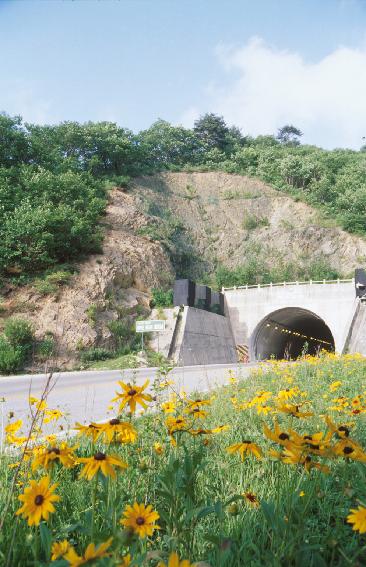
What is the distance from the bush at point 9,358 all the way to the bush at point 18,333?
2.00 ft

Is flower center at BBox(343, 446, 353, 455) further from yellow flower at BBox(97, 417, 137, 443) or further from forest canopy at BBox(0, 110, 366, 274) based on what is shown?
forest canopy at BBox(0, 110, 366, 274)

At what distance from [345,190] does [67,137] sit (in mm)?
32129

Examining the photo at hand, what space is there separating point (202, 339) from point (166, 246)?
33.3ft

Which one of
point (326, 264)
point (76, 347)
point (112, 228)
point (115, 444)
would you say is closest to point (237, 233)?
point (326, 264)

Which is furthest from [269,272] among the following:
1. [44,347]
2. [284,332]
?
[44,347]

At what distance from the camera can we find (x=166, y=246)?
4000cm

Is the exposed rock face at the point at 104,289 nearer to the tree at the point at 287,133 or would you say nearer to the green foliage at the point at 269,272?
the green foliage at the point at 269,272

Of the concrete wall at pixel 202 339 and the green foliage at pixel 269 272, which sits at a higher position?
the green foliage at pixel 269 272

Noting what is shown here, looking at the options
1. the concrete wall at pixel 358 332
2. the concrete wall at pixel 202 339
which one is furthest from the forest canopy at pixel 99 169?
the concrete wall at pixel 358 332

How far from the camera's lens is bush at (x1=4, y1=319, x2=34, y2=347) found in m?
22.0

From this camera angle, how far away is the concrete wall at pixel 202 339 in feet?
100

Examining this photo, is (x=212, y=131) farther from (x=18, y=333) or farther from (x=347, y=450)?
(x=347, y=450)

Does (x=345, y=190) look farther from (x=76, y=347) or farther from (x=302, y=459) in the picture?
(x=302, y=459)

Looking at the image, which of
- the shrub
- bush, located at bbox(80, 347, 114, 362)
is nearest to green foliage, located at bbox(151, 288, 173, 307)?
bush, located at bbox(80, 347, 114, 362)
